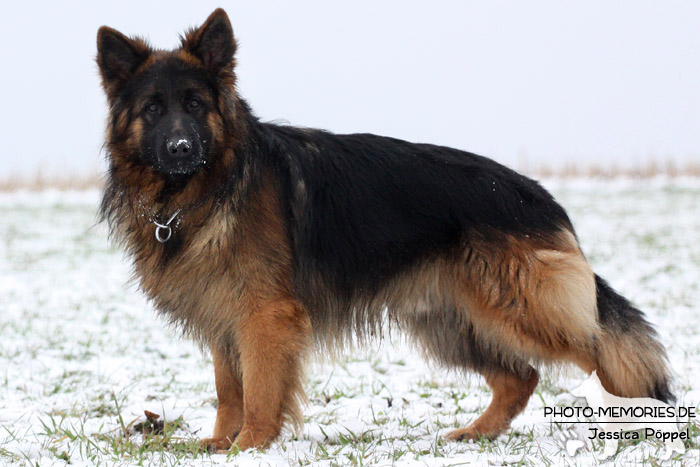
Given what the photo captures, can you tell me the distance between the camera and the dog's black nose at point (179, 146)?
3.69 m

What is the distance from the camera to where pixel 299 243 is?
4.00m

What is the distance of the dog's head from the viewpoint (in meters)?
3.82

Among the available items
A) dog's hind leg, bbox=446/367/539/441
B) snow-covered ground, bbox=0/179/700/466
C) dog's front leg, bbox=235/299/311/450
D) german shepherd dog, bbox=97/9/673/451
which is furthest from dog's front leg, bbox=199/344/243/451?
dog's hind leg, bbox=446/367/539/441

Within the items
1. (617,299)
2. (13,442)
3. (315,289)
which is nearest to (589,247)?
(617,299)

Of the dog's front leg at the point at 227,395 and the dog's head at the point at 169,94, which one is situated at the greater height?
the dog's head at the point at 169,94

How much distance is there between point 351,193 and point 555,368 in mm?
1607

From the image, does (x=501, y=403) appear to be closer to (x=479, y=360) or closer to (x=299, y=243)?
(x=479, y=360)

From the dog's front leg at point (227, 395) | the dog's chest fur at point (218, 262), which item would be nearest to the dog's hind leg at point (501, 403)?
the dog's front leg at point (227, 395)

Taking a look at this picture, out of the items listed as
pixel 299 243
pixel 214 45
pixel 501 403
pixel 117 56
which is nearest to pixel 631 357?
pixel 501 403

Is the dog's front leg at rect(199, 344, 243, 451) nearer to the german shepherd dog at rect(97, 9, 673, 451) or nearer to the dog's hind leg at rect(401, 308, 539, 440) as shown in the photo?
the german shepherd dog at rect(97, 9, 673, 451)

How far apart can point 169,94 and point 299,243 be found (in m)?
1.08

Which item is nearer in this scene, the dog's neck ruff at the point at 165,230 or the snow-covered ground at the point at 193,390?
the snow-covered ground at the point at 193,390

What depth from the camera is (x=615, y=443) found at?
3.50 metres

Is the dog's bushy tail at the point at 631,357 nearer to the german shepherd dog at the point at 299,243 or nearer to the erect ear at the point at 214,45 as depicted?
the german shepherd dog at the point at 299,243
